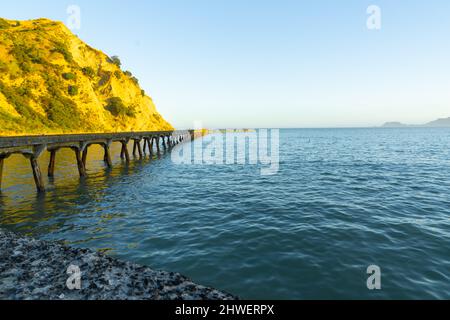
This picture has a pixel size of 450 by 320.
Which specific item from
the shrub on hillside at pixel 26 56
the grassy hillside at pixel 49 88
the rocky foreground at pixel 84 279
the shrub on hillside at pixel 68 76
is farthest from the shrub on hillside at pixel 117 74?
the rocky foreground at pixel 84 279

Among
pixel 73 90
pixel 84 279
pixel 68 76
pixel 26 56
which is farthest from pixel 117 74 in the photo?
pixel 84 279

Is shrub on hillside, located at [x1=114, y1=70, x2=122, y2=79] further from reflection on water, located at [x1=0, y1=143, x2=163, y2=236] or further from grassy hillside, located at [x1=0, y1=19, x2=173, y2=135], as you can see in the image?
reflection on water, located at [x1=0, y1=143, x2=163, y2=236]

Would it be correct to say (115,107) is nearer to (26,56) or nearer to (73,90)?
(73,90)

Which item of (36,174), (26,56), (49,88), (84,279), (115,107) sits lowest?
(84,279)

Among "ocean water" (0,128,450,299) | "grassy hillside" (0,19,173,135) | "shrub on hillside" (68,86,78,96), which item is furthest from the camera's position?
"shrub on hillside" (68,86,78,96)

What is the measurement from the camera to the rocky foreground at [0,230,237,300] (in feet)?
16.2

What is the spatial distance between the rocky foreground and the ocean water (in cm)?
115

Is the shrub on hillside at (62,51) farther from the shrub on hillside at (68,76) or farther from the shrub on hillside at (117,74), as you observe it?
the shrub on hillside at (117,74)

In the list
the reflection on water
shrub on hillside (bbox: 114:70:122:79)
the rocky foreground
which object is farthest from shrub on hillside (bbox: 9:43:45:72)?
the rocky foreground

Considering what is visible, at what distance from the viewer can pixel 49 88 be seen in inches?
2015

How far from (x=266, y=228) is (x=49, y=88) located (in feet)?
195
